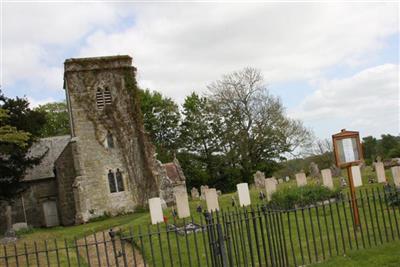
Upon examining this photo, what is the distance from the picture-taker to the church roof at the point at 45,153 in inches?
1276

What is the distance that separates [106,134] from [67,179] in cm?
405

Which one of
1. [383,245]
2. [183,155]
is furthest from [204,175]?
[383,245]

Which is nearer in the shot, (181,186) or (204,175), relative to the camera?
(181,186)

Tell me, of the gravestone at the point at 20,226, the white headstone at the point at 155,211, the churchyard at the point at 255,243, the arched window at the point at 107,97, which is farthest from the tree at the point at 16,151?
the churchyard at the point at 255,243

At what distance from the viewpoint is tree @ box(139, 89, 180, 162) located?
170ft

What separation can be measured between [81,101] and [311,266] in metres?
24.8

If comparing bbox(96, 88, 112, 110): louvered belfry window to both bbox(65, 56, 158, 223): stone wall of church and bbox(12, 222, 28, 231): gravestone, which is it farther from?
bbox(12, 222, 28, 231): gravestone

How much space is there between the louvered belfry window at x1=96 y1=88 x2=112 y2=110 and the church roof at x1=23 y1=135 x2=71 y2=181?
4.98 meters

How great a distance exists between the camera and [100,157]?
3062 cm

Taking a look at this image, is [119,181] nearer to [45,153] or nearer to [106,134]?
[106,134]

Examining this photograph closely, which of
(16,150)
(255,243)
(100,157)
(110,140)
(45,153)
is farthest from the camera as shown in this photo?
(45,153)

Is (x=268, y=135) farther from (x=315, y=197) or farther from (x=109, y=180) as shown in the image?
(x=315, y=197)

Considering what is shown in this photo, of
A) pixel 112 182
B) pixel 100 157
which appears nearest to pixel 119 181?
pixel 112 182

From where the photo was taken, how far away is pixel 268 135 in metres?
43.2
